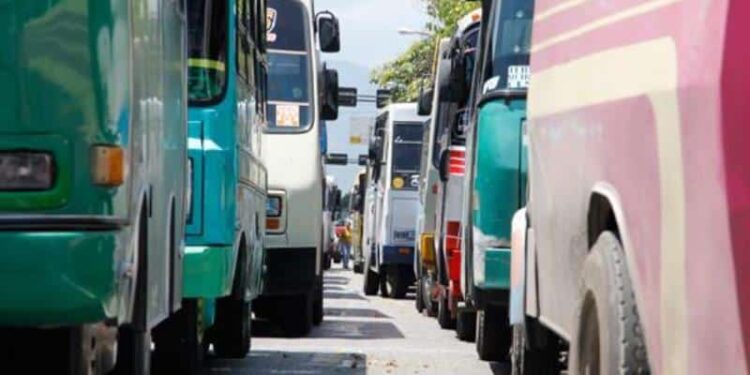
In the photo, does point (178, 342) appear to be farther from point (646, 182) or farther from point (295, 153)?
point (646, 182)

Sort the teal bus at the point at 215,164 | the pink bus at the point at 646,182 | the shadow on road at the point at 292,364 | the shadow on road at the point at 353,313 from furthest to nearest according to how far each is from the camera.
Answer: the shadow on road at the point at 353,313, the shadow on road at the point at 292,364, the teal bus at the point at 215,164, the pink bus at the point at 646,182

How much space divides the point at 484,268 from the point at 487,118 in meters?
1.09

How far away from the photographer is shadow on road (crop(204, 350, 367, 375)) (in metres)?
13.9

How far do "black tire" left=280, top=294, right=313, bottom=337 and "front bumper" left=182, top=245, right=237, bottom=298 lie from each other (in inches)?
255

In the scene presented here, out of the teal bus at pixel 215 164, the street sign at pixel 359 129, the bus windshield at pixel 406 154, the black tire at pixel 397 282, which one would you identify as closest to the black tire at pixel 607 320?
the teal bus at pixel 215 164

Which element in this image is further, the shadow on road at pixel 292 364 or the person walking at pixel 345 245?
the person walking at pixel 345 245

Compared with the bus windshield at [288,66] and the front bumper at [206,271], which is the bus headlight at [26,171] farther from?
the bus windshield at [288,66]

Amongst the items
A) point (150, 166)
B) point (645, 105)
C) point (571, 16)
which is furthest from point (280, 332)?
point (645, 105)

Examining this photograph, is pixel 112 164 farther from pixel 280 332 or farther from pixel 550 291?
pixel 280 332

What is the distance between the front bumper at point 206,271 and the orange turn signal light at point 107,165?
4.61 metres

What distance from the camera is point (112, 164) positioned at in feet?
21.6

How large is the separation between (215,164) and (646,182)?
6.75m

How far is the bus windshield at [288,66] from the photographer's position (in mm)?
18406

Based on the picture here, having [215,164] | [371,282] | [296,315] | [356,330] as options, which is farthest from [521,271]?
[371,282]
